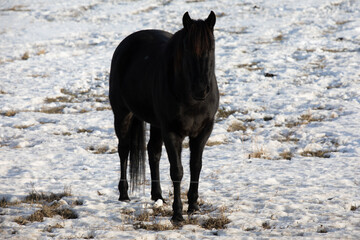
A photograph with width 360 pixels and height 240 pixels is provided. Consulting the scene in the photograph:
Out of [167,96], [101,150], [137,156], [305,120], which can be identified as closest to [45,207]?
[137,156]

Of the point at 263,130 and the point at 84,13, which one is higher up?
the point at 84,13

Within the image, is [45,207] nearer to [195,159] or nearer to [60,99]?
[195,159]

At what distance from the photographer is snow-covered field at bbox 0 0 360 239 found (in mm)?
Result: 4266

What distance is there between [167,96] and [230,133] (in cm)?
406

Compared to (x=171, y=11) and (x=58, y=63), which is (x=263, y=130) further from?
(x=171, y=11)

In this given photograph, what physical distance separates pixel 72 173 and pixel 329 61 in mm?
8837

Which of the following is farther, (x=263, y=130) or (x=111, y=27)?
(x=111, y=27)

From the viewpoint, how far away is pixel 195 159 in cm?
452

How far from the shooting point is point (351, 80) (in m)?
10.6

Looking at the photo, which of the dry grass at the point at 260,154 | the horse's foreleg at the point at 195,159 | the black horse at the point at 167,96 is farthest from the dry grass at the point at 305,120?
the horse's foreleg at the point at 195,159

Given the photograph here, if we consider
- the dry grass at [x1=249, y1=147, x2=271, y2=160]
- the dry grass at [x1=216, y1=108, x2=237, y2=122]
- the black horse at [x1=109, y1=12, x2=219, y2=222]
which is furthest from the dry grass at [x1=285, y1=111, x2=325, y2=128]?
the black horse at [x1=109, y1=12, x2=219, y2=222]

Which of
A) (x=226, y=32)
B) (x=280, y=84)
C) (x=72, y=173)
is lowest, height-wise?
(x=72, y=173)

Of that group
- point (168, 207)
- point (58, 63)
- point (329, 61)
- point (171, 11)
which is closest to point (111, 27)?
point (171, 11)

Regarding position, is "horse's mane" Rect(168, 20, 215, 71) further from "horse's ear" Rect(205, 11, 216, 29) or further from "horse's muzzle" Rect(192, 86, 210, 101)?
"horse's muzzle" Rect(192, 86, 210, 101)
